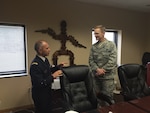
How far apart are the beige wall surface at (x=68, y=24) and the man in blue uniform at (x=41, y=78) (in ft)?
4.45

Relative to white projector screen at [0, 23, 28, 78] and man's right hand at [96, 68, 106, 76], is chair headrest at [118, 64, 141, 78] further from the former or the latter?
white projector screen at [0, 23, 28, 78]

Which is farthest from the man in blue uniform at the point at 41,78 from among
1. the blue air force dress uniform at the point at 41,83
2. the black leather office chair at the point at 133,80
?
the black leather office chair at the point at 133,80

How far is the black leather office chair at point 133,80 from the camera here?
2.31 meters

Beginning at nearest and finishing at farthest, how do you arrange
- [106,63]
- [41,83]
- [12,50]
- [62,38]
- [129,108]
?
[129,108], [41,83], [106,63], [12,50], [62,38]

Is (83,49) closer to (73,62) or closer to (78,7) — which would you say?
(73,62)

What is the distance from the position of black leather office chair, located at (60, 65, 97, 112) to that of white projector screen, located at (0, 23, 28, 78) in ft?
5.58

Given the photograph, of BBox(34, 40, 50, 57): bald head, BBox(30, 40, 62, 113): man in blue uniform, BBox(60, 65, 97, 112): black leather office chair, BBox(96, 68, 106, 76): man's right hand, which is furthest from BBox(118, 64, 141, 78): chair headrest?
BBox(34, 40, 50, 57): bald head

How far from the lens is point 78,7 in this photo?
384 cm

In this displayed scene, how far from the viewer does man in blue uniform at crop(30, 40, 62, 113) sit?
194cm

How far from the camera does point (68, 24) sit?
3.73 meters

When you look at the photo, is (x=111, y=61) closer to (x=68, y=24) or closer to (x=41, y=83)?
(x=41, y=83)

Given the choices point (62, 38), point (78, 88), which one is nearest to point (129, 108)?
point (78, 88)

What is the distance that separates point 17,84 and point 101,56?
1.87 meters

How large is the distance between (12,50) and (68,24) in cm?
140
